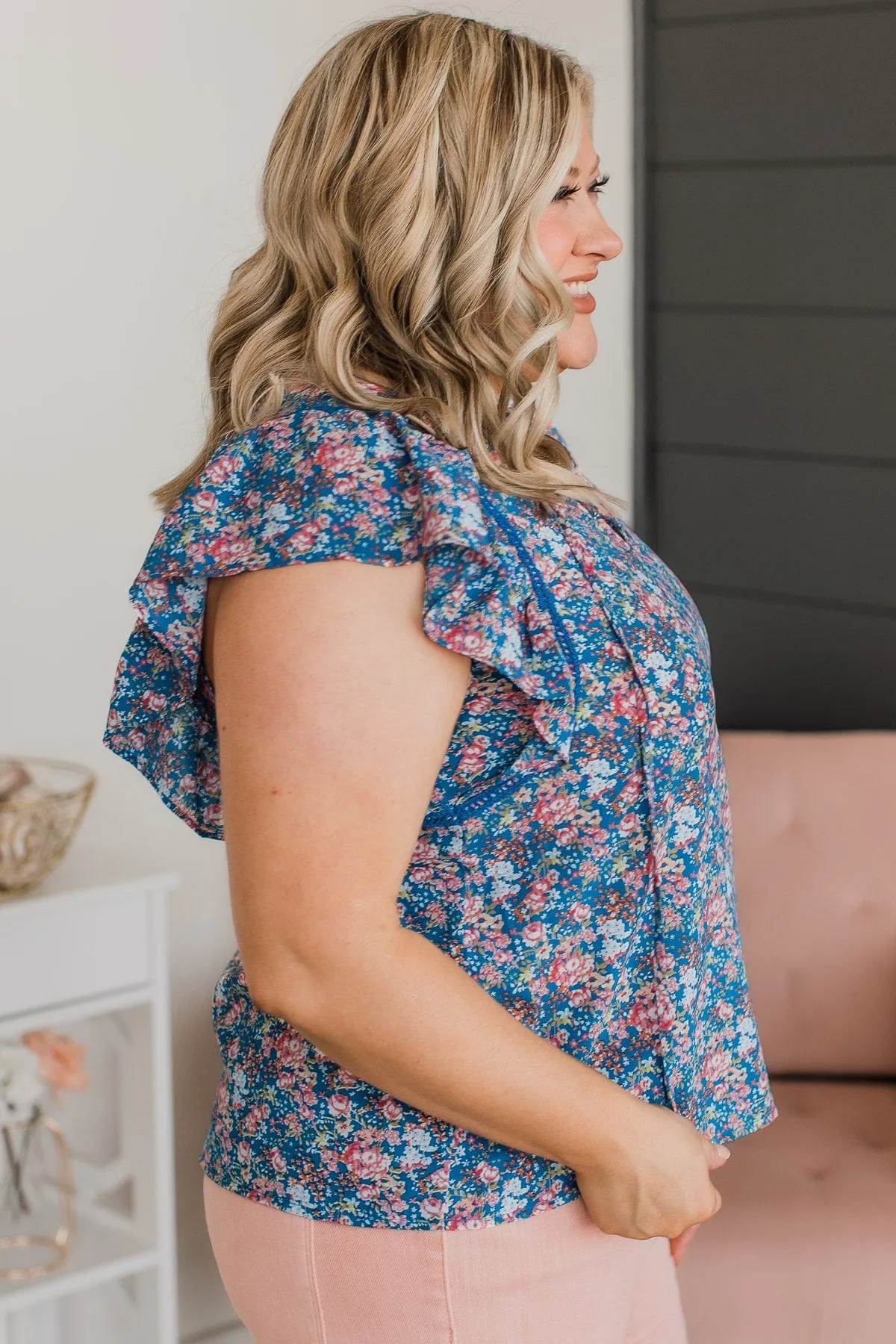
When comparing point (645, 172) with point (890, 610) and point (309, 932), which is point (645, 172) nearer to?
point (890, 610)

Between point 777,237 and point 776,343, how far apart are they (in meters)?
0.19

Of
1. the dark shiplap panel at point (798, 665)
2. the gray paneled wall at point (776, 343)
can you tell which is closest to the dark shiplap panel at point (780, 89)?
the gray paneled wall at point (776, 343)

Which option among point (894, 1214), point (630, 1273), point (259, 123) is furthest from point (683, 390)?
point (630, 1273)

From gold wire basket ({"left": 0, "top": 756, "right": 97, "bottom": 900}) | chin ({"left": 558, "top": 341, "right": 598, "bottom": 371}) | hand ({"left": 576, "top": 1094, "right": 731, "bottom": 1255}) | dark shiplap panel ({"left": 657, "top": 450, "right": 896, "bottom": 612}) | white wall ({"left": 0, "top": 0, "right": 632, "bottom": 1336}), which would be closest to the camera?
hand ({"left": 576, "top": 1094, "right": 731, "bottom": 1255})

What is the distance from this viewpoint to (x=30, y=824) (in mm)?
1797

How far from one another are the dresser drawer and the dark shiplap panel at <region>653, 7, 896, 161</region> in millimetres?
1692

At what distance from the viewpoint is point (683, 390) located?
2785 mm

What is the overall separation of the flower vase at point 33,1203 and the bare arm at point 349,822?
121cm

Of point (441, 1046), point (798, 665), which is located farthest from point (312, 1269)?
point (798, 665)

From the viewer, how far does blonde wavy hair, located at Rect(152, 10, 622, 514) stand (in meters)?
0.96

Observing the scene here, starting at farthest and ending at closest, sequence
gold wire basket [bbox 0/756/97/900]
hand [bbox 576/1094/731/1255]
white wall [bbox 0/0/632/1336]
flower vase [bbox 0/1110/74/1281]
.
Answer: white wall [bbox 0/0/632/1336] < flower vase [bbox 0/1110/74/1281] < gold wire basket [bbox 0/756/97/900] < hand [bbox 576/1094/731/1255]

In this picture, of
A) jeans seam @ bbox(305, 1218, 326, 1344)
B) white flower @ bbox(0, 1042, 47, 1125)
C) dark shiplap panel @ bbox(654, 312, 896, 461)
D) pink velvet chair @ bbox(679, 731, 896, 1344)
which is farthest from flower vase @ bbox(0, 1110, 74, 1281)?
dark shiplap panel @ bbox(654, 312, 896, 461)

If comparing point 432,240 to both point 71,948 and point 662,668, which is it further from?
point 71,948

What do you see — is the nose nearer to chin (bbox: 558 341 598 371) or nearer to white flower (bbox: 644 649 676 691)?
chin (bbox: 558 341 598 371)
